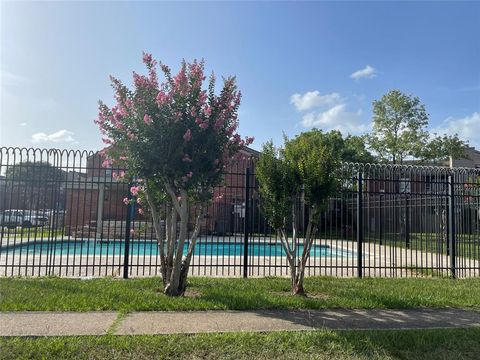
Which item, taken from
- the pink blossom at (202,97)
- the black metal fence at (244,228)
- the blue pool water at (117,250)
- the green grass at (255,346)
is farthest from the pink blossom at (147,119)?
the blue pool water at (117,250)

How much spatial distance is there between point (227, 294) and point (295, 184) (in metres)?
2.37

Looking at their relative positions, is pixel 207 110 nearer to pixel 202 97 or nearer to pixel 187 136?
pixel 202 97

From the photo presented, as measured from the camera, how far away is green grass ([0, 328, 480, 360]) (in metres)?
4.39

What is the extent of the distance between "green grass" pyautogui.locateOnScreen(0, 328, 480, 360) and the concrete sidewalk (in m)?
0.30

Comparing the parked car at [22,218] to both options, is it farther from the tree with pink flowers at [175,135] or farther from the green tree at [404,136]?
the green tree at [404,136]

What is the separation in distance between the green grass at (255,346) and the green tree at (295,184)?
268 centimetres

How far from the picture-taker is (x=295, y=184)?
761 cm

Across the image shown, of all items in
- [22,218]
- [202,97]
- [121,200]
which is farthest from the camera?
[121,200]

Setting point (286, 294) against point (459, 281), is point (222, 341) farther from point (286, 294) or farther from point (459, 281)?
point (459, 281)

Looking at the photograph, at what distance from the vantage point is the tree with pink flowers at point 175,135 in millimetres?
6762

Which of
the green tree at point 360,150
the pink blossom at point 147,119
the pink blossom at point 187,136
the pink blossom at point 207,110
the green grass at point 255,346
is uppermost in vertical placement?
the green tree at point 360,150

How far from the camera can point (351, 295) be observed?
745cm

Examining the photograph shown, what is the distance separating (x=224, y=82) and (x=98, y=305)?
14.1 feet

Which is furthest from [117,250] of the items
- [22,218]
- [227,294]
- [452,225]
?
[452,225]
